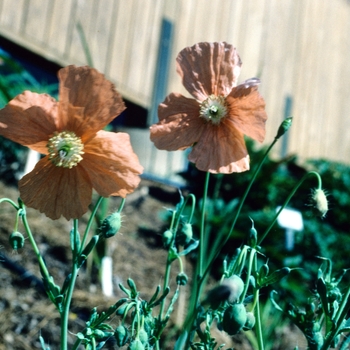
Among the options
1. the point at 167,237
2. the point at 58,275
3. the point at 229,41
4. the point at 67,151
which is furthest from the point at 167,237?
the point at 229,41

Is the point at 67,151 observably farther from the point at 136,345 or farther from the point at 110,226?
the point at 136,345

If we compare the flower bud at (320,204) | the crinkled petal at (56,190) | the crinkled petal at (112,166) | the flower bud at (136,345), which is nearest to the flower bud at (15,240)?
the crinkled petal at (56,190)

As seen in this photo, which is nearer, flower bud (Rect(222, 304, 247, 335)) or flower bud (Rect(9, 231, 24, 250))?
flower bud (Rect(222, 304, 247, 335))

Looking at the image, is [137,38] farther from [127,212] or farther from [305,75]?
[305,75]

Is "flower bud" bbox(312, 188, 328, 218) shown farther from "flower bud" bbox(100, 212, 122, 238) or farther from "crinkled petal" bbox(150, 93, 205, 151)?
"flower bud" bbox(100, 212, 122, 238)

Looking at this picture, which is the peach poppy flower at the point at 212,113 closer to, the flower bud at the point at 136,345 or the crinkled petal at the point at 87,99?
the crinkled petal at the point at 87,99

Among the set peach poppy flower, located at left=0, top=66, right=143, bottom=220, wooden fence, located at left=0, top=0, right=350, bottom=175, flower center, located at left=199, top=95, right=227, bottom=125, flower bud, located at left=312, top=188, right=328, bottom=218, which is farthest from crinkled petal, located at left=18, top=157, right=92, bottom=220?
wooden fence, located at left=0, top=0, right=350, bottom=175
